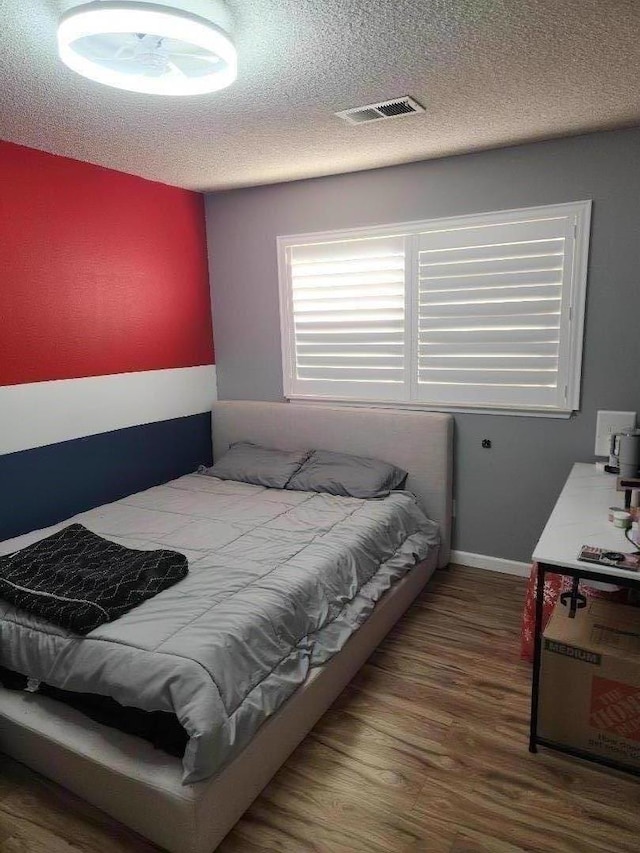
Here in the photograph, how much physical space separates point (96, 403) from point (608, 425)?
286cm

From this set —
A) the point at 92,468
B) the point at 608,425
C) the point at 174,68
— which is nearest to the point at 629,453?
the point at 608,425

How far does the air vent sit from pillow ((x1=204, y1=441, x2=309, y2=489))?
1954 mm

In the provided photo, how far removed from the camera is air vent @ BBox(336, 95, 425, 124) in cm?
224

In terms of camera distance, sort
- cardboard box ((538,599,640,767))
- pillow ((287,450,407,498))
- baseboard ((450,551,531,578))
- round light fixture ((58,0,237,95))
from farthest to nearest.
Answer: baseboard ((450,551,531,578)), pillow ((287,450,407,498)), cardboard box ((538,599,640,767)), round light fixture ((58,0,237,95))

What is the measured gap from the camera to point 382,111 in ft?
7.63

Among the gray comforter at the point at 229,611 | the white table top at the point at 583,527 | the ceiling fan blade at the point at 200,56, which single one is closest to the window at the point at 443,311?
the white table top at the point at 583,527

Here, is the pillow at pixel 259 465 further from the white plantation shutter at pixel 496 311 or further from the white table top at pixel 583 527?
the white table top at pixel 583 527

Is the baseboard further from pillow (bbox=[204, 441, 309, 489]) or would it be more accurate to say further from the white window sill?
pillow (bbox=[204, 441, 309, 489])

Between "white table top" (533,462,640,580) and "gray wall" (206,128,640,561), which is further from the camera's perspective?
"gray wall" (206,128,640,561)

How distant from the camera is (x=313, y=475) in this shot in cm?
334

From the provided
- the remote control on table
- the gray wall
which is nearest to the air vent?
the gray wall

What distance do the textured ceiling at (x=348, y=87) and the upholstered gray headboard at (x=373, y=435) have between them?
1.51 meters

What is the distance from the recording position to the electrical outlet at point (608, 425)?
2.80 meters

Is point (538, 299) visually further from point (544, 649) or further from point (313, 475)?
point (544, 649)
